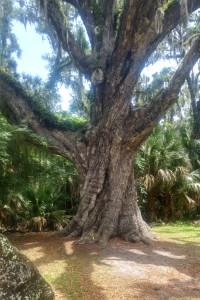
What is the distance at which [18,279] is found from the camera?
283 centimetres

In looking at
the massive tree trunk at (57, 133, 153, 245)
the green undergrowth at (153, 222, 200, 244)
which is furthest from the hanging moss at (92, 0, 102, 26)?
the green undergrowth at (153, 222, 200, 244)

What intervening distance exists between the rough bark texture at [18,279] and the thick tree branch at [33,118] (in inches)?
295

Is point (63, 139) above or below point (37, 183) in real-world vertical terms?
above

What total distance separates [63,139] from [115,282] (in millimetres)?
5692

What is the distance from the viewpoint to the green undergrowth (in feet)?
33.7

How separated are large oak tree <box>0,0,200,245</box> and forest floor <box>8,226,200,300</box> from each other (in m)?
0.80

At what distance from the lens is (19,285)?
111 inches

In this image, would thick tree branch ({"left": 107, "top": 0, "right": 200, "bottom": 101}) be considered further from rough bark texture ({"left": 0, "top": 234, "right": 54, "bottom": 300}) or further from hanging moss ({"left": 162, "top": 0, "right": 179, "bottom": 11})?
rough bark texture ({"left": 0, "top": 234, "right": 54, "bottom": 300})

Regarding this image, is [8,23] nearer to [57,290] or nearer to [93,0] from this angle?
[93,0]

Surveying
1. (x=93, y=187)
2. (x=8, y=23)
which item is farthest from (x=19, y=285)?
(x=8, y=23)

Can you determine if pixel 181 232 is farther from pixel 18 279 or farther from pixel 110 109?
pixel 18 279

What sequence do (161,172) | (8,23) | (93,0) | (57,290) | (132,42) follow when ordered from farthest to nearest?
(8,23) < (161,172) < (93,0) < (132,42) < (57,290)

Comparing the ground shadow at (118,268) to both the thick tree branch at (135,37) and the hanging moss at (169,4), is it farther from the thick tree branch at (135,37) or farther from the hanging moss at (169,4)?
the hanging moss at (169,4)

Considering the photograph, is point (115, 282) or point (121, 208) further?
point (121, 208)
